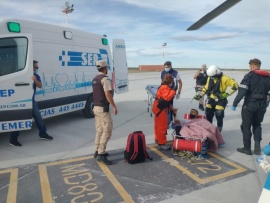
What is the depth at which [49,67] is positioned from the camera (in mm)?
6379

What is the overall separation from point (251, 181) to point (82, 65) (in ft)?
17.6

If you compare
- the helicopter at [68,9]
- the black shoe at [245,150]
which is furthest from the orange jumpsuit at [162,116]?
the helicopter at [68,9]

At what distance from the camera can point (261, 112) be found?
16.2 feet

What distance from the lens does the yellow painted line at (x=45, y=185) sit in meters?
3.38

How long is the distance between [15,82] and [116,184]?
9.40ft

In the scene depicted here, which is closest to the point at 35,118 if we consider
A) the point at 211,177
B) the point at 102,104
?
the point at 102,104

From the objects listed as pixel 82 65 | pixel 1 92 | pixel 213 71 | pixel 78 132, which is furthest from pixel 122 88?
pixel 1 92

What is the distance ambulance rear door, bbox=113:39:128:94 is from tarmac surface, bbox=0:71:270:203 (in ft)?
9.90

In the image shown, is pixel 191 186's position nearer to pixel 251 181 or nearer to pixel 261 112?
pixel 251 181

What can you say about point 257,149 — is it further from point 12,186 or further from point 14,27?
point 14,27

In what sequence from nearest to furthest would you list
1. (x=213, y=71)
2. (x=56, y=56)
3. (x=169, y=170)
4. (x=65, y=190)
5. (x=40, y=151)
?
1. (x=65, y=190)
2. (x=169, y=170)
3. (x=40, y=151)
4. (x=213, y=71)
5. (x=56, y=56)

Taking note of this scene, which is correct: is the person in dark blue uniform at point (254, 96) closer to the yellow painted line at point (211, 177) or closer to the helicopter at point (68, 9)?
the yellow painted line at point (211, 177)

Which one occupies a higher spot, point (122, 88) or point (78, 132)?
point (122, 88)

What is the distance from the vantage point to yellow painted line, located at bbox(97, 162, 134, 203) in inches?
134
